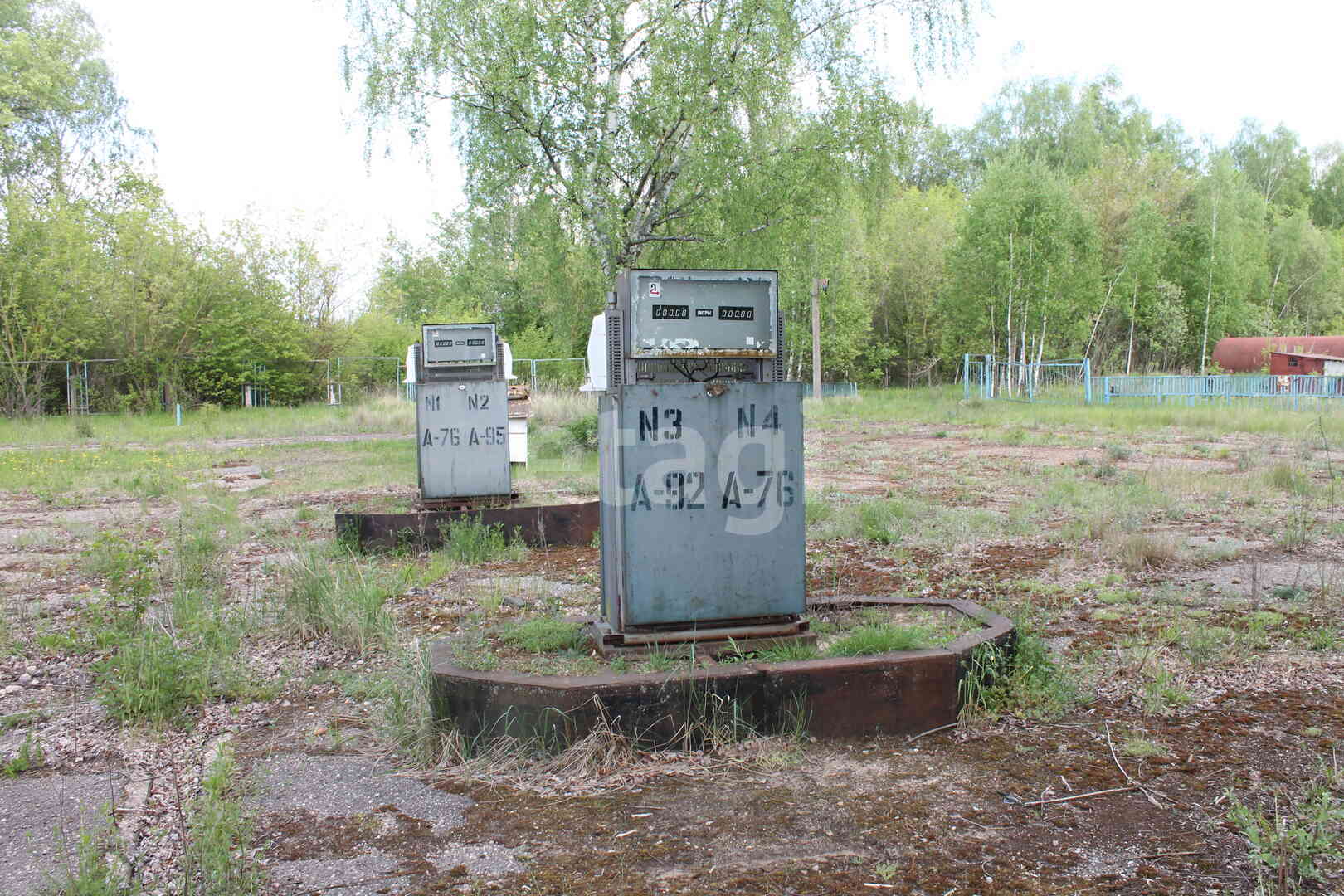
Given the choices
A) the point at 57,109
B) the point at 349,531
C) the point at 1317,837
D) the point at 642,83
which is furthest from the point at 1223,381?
the point at 57,109

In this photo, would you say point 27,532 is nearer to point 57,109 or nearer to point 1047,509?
point 1047,509

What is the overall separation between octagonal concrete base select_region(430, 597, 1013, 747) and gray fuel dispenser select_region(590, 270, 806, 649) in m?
0.43

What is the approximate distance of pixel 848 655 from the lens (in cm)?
412

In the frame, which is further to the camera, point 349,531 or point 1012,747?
point 349,531

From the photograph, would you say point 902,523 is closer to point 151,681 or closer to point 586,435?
point 151,681

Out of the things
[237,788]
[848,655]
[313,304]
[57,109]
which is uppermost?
[57,109]

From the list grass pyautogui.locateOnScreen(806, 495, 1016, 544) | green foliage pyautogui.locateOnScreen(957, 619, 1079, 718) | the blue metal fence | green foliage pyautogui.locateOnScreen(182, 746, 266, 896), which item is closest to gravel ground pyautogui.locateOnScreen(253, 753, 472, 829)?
green foliage pyautogui.locateOnScreen(182, 746, 266, 896)

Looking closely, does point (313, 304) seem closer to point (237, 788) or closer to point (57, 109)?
point (57, 109)

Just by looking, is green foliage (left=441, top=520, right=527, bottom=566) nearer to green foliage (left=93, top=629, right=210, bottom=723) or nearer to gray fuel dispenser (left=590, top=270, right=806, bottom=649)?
green foliage (left=93, top=629, right=210, bottom=723)

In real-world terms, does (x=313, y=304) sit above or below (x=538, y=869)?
above

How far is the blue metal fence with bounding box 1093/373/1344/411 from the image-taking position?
27.0 metres

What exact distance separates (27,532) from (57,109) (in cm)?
3572

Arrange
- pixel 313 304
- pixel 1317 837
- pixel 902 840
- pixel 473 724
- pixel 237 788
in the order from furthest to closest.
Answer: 1. pixel 313 304
2. pixel 473 724
3. pixel 237 788
4. pixel 902 840
5. pixel 1317 837

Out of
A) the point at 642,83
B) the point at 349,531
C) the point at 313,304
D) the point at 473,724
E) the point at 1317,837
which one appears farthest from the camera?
the point at 313,304
